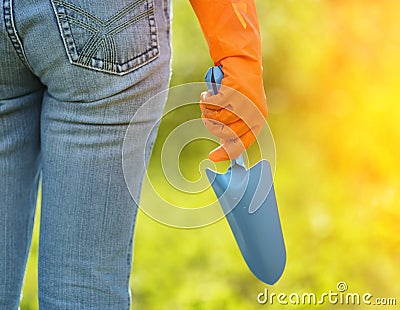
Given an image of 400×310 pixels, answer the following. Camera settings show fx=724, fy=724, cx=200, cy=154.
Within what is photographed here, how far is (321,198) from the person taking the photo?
3.24 m

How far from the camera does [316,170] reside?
3412 mm

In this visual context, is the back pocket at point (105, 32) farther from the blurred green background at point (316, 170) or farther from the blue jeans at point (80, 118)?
the blurred green background at point (316, 170)

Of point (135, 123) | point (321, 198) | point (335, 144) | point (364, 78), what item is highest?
point (364, 78)

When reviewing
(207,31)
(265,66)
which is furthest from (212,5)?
(265,66)

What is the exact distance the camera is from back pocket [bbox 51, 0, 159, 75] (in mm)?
1067

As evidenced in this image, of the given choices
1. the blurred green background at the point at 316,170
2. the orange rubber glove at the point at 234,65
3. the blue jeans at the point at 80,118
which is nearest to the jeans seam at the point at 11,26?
the blue jeans at the point at 80,118

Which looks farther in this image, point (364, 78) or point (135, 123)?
point (364, 78)

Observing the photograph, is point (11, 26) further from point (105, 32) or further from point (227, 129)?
point (227, 129)

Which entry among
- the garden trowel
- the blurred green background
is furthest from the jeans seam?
the blurred green background

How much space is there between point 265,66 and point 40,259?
2790 millimetres

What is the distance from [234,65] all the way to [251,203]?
257 mm

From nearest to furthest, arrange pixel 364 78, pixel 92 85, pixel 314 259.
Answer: pixel 92 85 → pixel 314 259 → pixel 364 78

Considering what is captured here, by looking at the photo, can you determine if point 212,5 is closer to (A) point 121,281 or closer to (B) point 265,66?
(A) point 121,281

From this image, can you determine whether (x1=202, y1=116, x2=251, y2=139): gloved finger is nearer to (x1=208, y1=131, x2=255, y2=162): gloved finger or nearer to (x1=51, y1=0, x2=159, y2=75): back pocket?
(x1=208, y1=131, x2=255, y2=162): gloved finger
